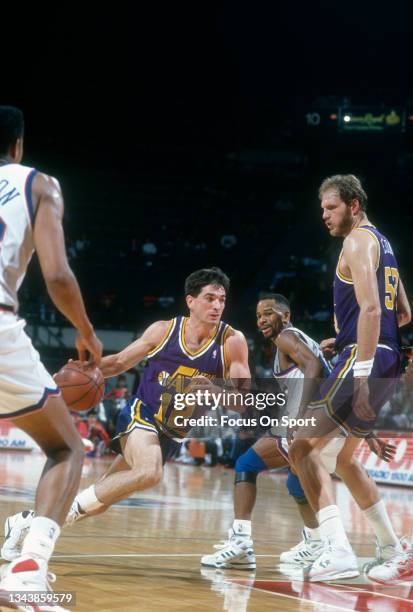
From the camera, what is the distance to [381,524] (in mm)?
5656

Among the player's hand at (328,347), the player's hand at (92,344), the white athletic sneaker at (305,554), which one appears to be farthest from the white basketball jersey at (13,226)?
the white athletic sneaker at (305,554)

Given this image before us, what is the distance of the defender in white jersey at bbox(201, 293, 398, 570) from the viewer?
5691 millimetres

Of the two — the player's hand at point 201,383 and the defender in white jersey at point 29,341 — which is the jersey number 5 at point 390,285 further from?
the defender in white jersey at point 29,341

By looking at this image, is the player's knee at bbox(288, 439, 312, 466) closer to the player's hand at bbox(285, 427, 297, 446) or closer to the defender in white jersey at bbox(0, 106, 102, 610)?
the player's hand at bbox(285, 427, 297, 446)

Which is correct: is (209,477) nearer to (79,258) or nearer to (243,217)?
(79,258)

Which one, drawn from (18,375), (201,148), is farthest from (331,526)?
(201,148)

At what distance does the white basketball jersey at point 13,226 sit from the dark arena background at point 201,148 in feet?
44.9

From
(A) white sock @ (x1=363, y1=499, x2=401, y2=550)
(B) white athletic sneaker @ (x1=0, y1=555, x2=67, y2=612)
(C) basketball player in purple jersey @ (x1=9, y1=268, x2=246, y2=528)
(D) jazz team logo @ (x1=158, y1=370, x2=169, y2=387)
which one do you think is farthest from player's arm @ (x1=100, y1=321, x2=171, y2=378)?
(B) white athletic sneaker @ (x1=0, y1=555, x2=67, y2=612)

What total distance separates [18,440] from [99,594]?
14.5 m

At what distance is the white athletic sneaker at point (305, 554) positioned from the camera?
6.04 metres

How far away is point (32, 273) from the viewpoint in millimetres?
21688

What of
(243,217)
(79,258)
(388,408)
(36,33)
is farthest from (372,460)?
(36,33)

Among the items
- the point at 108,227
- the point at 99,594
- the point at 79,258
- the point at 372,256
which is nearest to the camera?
the point at 99,594

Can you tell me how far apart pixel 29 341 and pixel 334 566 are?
2.60 metres
